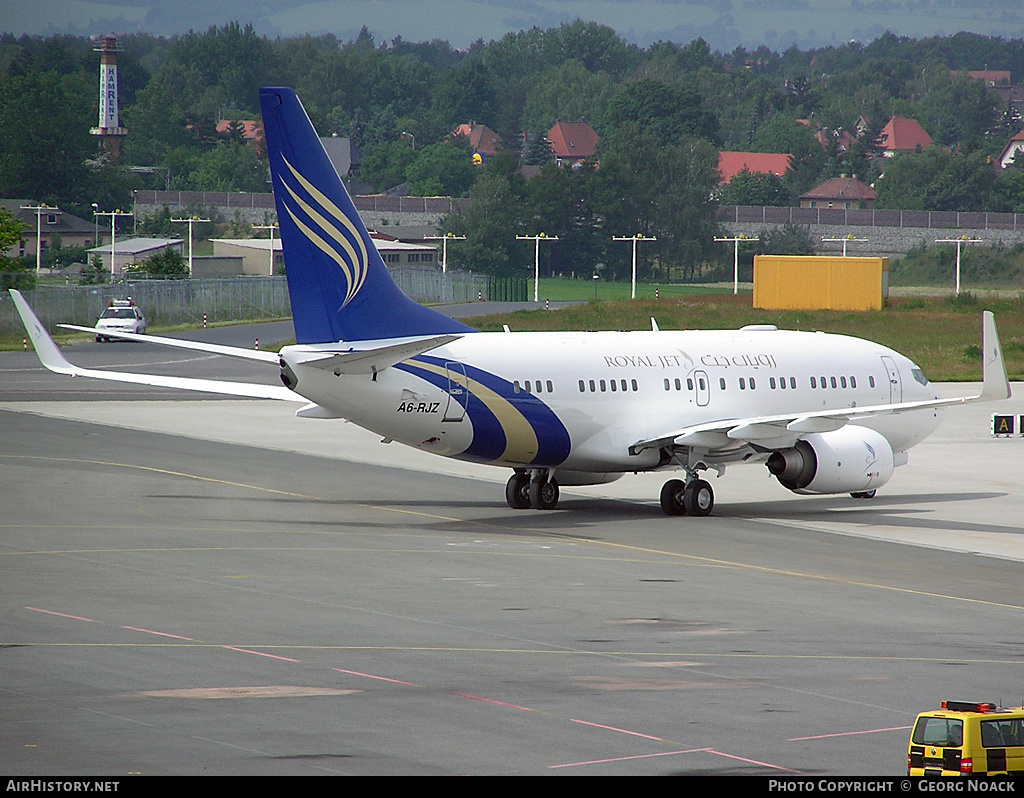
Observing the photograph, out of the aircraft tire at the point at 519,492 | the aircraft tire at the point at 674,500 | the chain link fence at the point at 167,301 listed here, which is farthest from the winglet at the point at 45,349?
the chain link fence at the point at 167,301

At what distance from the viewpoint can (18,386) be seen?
75.2m

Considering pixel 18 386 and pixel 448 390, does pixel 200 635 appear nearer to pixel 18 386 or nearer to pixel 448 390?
pixel 448 390

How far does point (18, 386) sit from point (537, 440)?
44356mm

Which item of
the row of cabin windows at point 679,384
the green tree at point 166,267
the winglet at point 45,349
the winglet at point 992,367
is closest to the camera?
the winglet at point 992,367

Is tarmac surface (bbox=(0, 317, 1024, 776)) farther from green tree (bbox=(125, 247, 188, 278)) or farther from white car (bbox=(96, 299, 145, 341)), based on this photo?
green tree (bbox=(125, 247, 188, 278))

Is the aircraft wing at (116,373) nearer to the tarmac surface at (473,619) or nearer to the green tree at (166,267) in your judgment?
the tarmac surface at (473,619)

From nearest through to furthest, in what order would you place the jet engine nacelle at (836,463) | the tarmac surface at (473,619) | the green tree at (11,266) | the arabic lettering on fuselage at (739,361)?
the tarmac surface at (473,619), the jet engine nacelle at (836,463), the arabic lettering on fuselage at (739,361), the green tree at (11,266)

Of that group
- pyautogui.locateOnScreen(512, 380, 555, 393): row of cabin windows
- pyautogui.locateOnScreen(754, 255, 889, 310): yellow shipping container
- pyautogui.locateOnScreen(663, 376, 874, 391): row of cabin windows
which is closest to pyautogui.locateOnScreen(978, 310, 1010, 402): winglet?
pyautogui.locateOnScreen(663, 376, 874, 391): row of cabin windows

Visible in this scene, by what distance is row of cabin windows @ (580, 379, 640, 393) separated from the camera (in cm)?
3836

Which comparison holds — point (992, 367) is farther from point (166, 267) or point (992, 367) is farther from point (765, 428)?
point (166, 267)

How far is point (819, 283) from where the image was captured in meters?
136

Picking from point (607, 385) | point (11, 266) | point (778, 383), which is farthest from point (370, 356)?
point (11, 266)

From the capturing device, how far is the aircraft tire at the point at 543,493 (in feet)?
132

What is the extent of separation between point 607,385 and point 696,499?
11.6 ft
